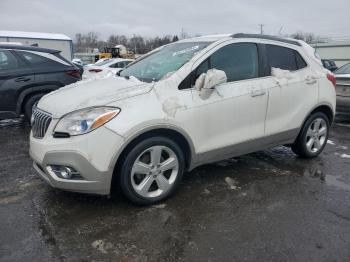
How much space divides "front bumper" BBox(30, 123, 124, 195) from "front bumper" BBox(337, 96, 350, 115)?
6.41 meters

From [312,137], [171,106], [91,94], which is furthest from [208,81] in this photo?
[312,137]

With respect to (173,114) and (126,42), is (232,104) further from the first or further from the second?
(126,42)

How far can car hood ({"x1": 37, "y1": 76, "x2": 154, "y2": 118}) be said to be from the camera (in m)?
3.55

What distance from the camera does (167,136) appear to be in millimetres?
3848

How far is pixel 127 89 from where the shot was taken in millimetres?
3783

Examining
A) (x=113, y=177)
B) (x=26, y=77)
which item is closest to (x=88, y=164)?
(x=113, y=177)

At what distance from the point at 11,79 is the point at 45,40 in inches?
1020

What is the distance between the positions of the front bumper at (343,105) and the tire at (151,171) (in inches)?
222

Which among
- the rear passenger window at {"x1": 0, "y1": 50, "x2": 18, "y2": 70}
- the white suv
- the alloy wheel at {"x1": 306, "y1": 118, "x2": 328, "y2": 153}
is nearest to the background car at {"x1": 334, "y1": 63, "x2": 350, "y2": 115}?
the alloy wheel at {"x1": 306, "y1": 118, "x2": 328, "y2": 153}

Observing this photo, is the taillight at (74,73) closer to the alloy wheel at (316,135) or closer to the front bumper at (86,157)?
the front bumper at (86,157)

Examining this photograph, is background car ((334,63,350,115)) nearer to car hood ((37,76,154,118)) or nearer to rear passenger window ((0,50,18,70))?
car hood ((37,76,154,118))

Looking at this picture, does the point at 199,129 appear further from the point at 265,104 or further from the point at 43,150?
the point at 43,150

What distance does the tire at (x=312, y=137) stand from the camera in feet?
17.4

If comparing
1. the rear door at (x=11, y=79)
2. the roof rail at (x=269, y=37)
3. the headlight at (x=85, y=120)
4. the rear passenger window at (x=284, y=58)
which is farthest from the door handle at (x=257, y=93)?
the rear door at (x=11, y=79)
